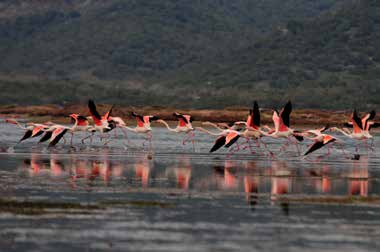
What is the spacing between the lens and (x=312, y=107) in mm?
97688

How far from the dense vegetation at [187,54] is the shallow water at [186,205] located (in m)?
72.0

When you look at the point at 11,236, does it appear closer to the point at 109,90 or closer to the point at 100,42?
the point at 109,90

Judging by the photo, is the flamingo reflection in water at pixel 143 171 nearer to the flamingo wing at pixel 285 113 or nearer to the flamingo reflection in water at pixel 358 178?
the flamingo reflection in water at pixel 358 178

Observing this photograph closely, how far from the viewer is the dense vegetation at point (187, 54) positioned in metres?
111

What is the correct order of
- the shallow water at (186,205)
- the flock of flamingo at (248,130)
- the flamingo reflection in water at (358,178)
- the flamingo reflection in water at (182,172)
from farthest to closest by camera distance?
the flock of flamingo at (248,130) < the flamingo reflection in water at (182,172) < the flamingo reflection in water at (358,178) < the shallow water at (186,205)

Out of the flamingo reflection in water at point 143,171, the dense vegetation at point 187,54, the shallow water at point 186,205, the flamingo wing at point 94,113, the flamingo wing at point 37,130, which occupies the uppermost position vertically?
the dense vegetation at point 187,54

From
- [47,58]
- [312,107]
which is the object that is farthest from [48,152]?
[47,58]

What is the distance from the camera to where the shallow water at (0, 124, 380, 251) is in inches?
587

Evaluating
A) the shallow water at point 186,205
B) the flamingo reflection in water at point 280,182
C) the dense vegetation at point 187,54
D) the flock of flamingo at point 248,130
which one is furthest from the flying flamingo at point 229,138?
the dense vegetation at point 187,54

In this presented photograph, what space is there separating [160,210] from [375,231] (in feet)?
12.4

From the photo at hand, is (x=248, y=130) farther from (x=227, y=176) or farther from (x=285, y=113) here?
(x=227, y=176)

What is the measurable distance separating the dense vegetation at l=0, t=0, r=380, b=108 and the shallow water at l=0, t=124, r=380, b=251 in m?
72.0

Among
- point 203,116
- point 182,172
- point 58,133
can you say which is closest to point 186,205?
point 182,172

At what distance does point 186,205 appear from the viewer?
60.7ft
